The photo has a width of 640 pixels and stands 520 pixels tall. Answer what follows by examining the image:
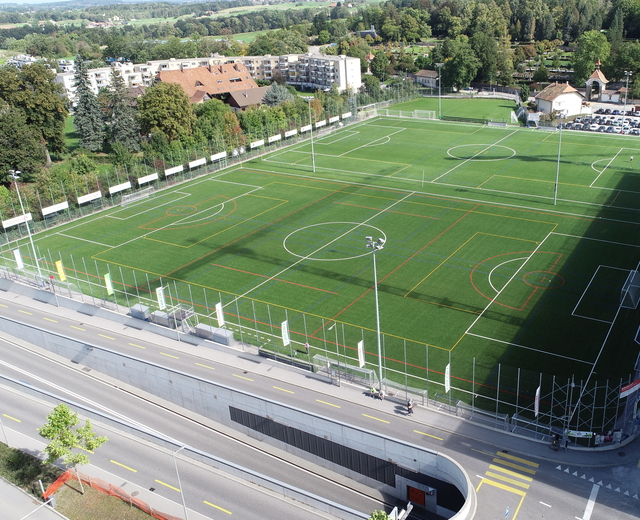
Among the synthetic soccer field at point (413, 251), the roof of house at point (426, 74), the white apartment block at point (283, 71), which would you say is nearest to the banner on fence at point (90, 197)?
the synthetic soccer field at point (413, 251)

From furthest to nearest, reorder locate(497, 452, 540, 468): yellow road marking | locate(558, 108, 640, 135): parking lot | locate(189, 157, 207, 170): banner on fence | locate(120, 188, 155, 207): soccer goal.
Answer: locate(558, 108, 640, 135): parking lot, locate(189, 157, 207, 170): banner on fence, locate(120, 188, 155, 207): soccer goal, locate(497, 452, 540, 468): yellow road marking

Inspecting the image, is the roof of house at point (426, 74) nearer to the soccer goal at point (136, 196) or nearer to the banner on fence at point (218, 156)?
the banner on fence at point (218, 156)

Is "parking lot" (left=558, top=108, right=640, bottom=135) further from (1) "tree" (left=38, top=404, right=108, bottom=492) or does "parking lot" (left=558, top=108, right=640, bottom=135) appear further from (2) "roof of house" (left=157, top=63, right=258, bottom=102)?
(1) "tree" (left=38, top=404, right=108, bottom=492)

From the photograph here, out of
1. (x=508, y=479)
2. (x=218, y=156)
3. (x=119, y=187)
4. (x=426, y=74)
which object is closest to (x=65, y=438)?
(x=508, y=479)

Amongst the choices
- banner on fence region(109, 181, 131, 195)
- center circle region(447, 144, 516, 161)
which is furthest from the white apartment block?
banner on fence region(109, 181, 131, 195)

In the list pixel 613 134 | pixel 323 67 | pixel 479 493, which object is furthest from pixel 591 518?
pixel 323 67
